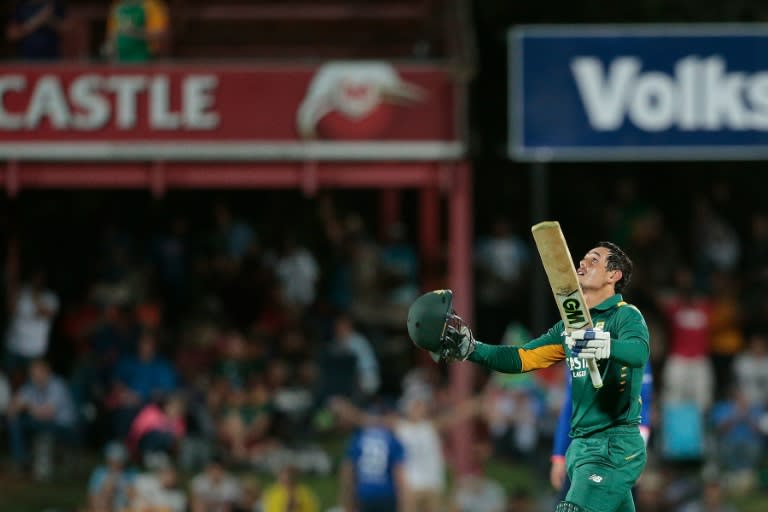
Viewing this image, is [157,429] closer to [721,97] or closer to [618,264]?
[721,97]

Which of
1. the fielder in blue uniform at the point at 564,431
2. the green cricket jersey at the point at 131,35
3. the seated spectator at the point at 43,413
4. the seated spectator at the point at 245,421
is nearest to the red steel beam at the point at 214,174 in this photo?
the green cricket jersey at the point at 131,35

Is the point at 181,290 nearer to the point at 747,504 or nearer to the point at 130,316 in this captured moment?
the point at 130,316

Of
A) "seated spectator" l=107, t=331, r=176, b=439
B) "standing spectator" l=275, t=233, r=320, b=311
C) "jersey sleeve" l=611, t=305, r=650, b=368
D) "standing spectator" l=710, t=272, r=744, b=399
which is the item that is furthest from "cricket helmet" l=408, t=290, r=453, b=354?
"standing spectator" l=275, t=233, r=320, b=311

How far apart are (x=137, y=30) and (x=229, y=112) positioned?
1275 mm

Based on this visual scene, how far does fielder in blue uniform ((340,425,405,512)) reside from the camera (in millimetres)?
15477

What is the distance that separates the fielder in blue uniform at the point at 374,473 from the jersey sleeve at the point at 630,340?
738cm

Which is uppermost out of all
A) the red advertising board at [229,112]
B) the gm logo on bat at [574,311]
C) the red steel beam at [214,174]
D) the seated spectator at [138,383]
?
the gm logo on bat at [574,311]

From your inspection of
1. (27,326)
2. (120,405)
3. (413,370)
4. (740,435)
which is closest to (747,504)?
(740,435)

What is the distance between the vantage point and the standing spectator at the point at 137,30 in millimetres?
17719

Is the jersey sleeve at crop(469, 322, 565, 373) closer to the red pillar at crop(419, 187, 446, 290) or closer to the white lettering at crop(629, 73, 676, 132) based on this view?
the white lettering at crop(629, 73, 676, 132)

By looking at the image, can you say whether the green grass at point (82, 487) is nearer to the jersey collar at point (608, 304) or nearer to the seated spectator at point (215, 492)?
the seated spectator at point (215, 492)

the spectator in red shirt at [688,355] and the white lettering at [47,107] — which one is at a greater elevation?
the white lettering at [47,107]

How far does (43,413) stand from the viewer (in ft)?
55.7

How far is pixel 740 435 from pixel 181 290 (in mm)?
6307
